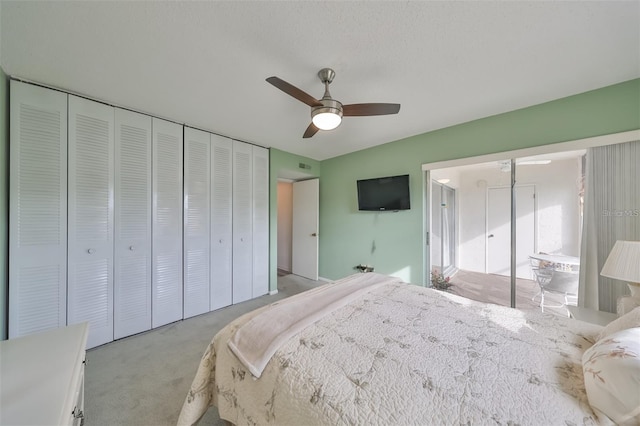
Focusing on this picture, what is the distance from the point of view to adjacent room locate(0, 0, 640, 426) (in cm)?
94

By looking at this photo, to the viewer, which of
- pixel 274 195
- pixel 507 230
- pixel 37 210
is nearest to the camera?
pixel 37 210

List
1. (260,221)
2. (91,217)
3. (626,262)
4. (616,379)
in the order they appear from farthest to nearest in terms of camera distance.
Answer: (260,221)
(91,217)
(626,262)
(616,379)

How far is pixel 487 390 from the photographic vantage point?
83cm

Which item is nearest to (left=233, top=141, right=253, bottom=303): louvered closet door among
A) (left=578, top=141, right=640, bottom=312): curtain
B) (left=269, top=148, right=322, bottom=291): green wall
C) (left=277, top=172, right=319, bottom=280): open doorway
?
(left=269, top=148, right=322, bottom=291): green wall

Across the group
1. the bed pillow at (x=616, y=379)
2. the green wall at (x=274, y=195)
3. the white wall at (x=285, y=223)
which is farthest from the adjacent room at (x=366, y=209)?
the white wall at (x=285, y=223)

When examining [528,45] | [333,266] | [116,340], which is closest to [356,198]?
[333,266]

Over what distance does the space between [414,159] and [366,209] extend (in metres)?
1.01

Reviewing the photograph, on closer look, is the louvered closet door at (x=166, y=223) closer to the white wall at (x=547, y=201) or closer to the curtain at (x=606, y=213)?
the white wall at (x=547, y=201)

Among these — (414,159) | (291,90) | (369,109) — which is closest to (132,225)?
(291,90)

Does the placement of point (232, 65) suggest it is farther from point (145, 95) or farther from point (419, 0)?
point (419, 0)

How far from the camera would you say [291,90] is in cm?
150

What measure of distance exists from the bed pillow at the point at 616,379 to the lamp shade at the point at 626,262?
0.83 m

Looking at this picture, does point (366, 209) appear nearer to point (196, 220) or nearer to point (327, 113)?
point (327, 113)

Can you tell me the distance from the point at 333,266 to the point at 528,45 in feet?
11.8
